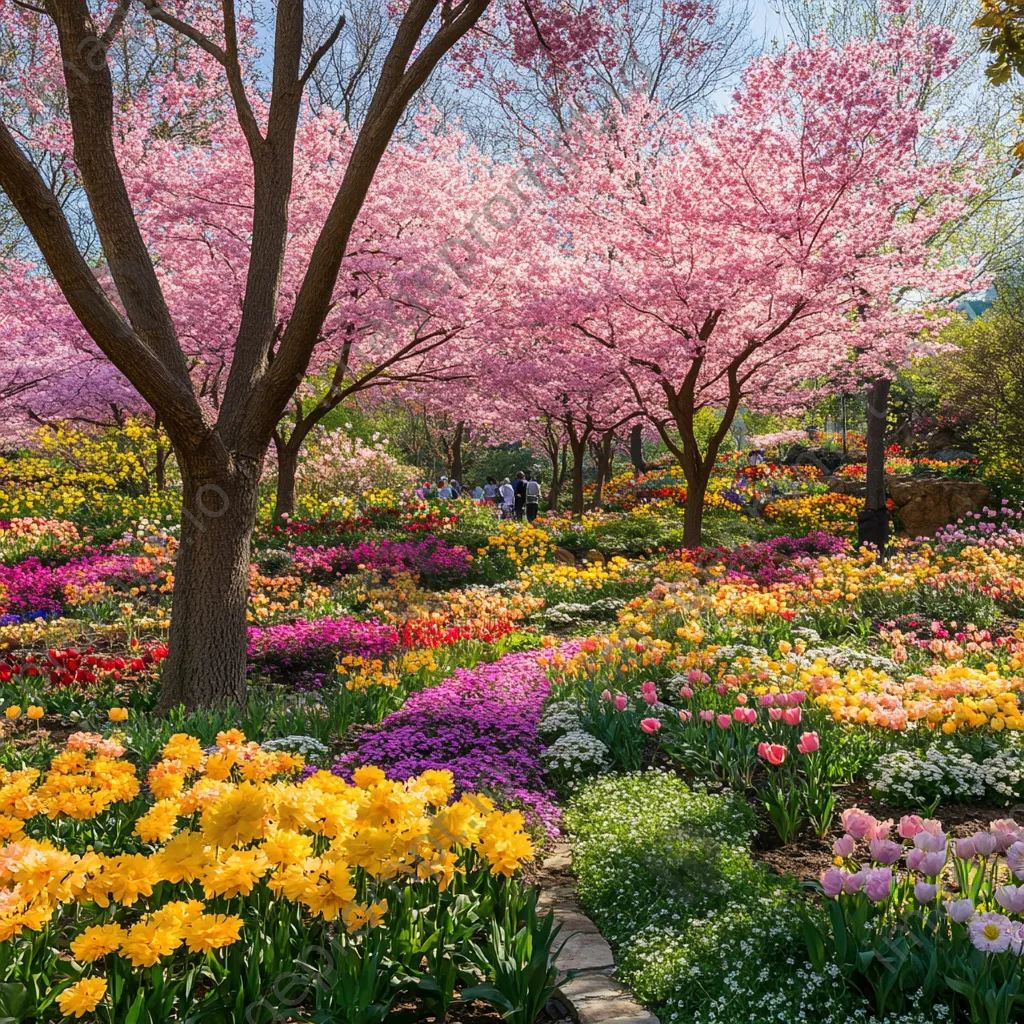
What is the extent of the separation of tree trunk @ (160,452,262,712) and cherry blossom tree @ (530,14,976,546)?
794 cm

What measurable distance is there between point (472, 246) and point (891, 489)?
9.77 metres

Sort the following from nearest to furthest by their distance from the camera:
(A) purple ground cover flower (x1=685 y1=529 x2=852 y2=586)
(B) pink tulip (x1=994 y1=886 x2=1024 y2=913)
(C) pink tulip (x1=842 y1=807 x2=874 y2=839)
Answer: (B) pink tulip (x1=994 y1=886 x2=1024 y2=913)
(C) pink tulip (x1=842 y1=807 x2=874 y2=839)
(A) purple ground cover flower (x1=685 y1=529 x2=852 y2=586)

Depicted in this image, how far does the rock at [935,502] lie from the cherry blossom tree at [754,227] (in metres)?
3.08

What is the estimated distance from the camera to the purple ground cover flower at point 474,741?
13.9ft

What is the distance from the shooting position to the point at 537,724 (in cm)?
517

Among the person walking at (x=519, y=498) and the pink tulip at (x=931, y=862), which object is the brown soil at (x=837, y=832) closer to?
the pink tulip at (x=931, y=862)

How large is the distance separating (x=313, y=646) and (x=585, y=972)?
528 centimetres

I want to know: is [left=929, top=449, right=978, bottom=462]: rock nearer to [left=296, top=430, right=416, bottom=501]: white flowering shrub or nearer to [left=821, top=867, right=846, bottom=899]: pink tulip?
[left=296, top=430, right=416, bottom=501]: white flowering shrub

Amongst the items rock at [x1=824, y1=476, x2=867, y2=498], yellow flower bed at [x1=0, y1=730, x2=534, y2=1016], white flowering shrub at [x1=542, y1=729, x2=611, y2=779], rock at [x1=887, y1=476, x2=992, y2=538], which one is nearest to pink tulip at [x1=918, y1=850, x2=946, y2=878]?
yellow flower bed at [x1=0, y1=730, x2=534, y2=1016]

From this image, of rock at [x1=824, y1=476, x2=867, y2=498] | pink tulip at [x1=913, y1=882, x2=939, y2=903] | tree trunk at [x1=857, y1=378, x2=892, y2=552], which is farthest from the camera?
rock at [x1=824, y1=476, x2=867, y2=498]

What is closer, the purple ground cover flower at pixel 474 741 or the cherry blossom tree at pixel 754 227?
the purple ground cover flower at pixel 474 741

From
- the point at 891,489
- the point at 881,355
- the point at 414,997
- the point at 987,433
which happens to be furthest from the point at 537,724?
the point at 987,433

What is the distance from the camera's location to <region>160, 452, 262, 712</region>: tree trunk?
5.48m

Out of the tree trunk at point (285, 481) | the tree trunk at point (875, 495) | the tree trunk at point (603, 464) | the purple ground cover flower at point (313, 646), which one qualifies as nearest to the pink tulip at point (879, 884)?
the purple ground cover flower at point (313, 646)
